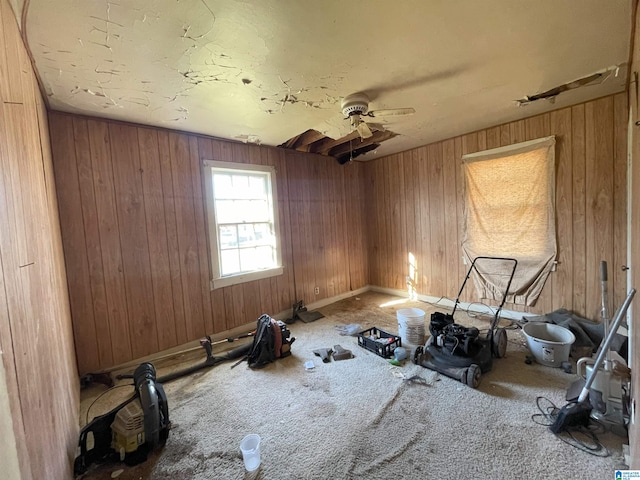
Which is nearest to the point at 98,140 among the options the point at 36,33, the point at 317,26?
the point at 36,33

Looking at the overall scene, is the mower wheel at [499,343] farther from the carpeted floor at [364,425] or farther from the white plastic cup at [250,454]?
the white plastic cup at [250,454]

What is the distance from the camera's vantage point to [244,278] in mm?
3357

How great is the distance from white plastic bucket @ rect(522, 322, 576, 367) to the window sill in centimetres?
287

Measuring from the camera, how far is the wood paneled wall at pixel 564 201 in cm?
256

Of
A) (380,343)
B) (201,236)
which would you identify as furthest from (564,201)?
(201,236)

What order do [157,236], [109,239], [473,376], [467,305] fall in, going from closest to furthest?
1. [473,376]
2. [109,239]
3. [157,236]
4. [467,305]

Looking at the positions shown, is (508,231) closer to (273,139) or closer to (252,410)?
(273,139)

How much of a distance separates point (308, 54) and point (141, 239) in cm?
231

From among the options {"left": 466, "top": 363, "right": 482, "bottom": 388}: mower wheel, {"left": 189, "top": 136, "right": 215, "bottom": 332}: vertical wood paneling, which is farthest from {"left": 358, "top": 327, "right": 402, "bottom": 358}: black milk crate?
{"left": 189, "top": 136, "right": 215, "bottom": 332}: vertical wood paneling

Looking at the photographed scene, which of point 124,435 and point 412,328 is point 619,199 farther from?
point 124,435

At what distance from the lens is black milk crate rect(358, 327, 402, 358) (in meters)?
2.58

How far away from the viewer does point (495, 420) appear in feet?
5.65

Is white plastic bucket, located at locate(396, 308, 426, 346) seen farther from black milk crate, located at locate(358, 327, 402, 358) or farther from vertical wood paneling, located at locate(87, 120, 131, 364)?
vertical wood paneling, located at locate(87, 120, 131, 364)

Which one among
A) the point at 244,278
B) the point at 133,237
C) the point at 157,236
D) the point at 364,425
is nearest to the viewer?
the point at 364,425
